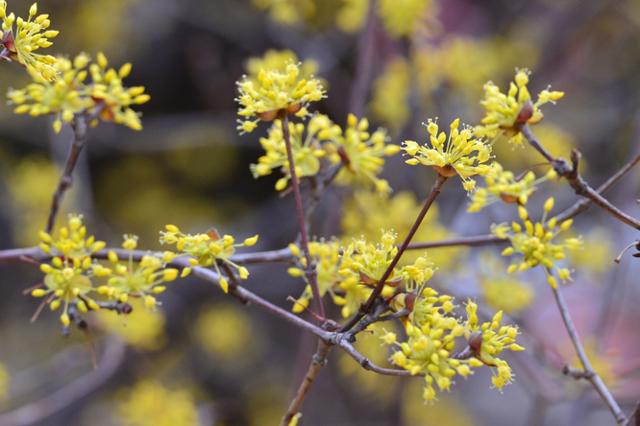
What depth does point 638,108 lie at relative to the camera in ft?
8.39

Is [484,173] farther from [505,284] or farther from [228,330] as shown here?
[228,330]

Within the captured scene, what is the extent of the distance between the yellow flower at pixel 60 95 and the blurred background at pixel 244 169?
105cm

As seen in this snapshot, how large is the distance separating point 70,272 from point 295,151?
369 mm

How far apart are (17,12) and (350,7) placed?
1.13 metres

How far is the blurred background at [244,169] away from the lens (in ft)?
7.31

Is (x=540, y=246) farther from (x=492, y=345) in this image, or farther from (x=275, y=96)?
(x=275, y=96)

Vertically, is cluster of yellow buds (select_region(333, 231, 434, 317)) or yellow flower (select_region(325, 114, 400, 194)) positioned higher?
yellow flower (select_region(325, 114, 400, 194))

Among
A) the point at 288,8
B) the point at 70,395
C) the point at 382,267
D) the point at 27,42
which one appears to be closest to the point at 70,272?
the point at 27,42

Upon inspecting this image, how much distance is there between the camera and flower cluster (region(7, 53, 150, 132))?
3.48ft

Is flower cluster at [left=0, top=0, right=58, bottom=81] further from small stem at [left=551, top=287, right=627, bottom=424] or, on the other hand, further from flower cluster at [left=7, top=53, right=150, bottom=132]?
small stem at [left=551, top=287, right=627, bottom=424]

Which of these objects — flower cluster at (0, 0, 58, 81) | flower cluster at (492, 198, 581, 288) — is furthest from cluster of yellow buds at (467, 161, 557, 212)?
flower cluster at (0, 0, 58, 81)

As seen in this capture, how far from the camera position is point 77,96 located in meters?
1.10

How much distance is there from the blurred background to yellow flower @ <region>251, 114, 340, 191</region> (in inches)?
35.6

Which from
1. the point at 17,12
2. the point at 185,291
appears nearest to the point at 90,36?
Result: the point at 17,12
